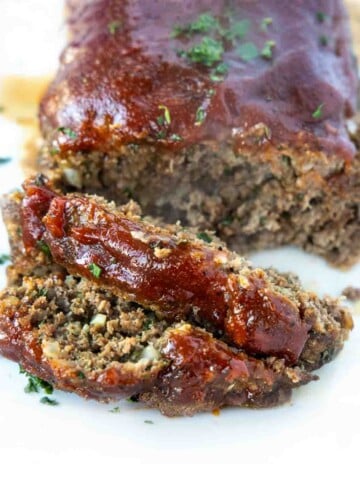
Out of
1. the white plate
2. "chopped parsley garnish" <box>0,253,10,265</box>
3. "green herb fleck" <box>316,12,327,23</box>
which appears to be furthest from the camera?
"green herb fleck" <box>316,12,327,23</box>

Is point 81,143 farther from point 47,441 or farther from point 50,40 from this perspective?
point 50,40

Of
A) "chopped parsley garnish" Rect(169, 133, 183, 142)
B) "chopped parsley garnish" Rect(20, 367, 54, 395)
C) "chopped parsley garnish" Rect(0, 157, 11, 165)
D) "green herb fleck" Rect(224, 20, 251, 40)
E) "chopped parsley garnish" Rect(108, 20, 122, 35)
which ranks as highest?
"green herb fleck" Rect(224, 20, 251, 40)

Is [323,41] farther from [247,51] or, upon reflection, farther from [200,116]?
[200,116]

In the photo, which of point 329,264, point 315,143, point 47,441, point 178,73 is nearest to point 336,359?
point 329,264

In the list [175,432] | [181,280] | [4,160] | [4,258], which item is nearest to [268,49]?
[181,280]

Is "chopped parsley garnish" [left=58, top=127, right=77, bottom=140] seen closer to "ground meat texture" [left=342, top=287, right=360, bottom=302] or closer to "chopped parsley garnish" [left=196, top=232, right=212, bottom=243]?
"chopped parsley garnish" [left=196, top=232, right=212, bottom=243]

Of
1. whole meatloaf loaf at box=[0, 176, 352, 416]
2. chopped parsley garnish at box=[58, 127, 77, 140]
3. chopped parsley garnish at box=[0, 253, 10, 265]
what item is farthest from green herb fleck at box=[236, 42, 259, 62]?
chopped parsley garnish at box=[0, 253, 10, 265]

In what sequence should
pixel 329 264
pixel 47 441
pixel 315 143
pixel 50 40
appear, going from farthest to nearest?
pixel 50 40 < pixel 329 264 < pixel 315 143 < pixel 47 441
